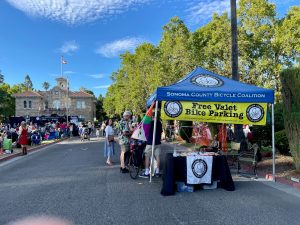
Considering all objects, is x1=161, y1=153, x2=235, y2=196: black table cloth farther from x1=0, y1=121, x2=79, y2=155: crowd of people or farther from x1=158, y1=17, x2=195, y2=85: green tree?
x1=158, y1=17, x2=195, y2=85: green tree

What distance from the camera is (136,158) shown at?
1055 centimetres

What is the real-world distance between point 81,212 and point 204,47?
23841 millimetres

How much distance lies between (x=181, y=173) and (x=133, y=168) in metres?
2.53

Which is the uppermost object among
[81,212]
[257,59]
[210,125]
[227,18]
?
[227,18]

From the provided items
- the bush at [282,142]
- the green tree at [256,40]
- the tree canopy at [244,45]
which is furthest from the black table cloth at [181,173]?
the green tree at [256,40]

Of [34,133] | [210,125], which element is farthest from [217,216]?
[34,133]

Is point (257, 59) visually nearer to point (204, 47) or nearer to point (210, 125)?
point (204, 47)

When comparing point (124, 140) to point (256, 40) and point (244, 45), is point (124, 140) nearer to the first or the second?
point (244, 45)

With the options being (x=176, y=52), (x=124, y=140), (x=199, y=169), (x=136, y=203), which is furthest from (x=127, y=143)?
(x=176, y=52)

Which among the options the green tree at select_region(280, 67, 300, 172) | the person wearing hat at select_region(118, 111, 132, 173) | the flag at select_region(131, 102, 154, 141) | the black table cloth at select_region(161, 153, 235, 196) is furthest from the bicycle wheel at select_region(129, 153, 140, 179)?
the green tree at select_region(280, 67, 300, 172)

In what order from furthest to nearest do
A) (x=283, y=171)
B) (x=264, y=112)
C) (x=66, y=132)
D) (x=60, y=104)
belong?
(x=60, y=104)
(x=66, y=132)
(x=283, y=171)
(x=264, y=112)

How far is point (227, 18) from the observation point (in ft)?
92.3

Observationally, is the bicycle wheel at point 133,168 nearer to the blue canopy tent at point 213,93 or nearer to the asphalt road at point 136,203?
the asphalt road at point 136,203

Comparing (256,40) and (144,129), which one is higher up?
(256,40)
